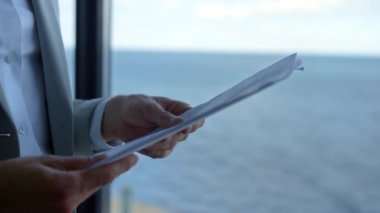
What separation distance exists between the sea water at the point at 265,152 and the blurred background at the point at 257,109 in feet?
0.09

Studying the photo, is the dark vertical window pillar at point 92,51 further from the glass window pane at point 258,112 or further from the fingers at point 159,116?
the fingers at point 159,116

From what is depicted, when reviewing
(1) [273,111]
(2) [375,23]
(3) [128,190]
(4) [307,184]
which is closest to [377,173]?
(4) [307,184]

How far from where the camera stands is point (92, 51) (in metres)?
1.68

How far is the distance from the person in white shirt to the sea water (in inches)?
72.6

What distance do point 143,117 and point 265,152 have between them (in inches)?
302

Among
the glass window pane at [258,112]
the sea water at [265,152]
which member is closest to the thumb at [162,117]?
the glass window pane at [258,112]

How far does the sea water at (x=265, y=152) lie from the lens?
6.02 m

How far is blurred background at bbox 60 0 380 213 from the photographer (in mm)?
2438

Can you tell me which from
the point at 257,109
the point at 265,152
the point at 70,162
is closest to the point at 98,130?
the point at 70,162

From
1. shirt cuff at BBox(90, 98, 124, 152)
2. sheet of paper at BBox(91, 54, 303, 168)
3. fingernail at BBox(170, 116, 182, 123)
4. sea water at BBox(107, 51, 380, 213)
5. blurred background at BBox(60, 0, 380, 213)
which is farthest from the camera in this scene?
sea water at BBox(107, 51, 380, 213)

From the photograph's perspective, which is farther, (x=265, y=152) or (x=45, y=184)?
(x=265, y=152)

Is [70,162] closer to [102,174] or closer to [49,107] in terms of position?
[102,174]

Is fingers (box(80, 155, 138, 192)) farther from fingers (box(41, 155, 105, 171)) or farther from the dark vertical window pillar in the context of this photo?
the dark vertical window pillar

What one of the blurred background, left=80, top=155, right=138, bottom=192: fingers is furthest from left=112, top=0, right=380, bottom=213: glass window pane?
left=80, top=155, right=138, bottom=192: fingers
